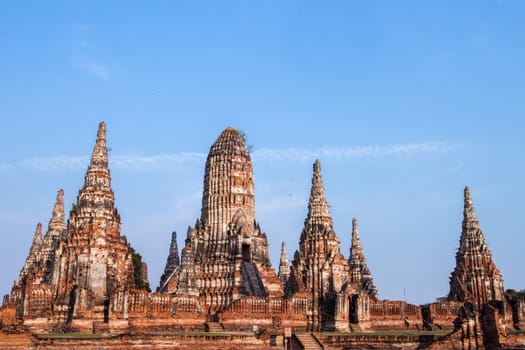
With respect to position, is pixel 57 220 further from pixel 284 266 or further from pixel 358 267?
pixel 358 267

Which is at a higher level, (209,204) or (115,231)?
Answer: (209,204)

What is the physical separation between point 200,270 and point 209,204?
260 inches

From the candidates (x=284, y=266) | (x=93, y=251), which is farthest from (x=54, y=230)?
(x=284, y=266)

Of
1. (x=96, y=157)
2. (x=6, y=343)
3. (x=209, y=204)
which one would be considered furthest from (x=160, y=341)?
(x=209, y=204)

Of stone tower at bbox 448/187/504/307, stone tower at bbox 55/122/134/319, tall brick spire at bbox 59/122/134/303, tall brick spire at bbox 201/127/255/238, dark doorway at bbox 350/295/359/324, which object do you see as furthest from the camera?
stone tower at bbox 448/187/504/307

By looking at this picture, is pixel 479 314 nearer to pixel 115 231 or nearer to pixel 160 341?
pixel 160 341

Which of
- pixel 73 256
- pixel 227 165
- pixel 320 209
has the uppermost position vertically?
pixel 227 165

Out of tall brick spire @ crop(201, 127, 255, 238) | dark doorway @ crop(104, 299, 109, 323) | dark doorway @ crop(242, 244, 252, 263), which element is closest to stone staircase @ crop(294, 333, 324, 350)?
dark doorway @ crop(104, 299, 109, 323)

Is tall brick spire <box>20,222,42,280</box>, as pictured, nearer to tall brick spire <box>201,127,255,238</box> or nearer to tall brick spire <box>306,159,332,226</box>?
tall brick spire <box>201,127,255,238</box>

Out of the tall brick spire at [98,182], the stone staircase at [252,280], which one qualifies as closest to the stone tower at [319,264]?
the stone staircase at [252,280]

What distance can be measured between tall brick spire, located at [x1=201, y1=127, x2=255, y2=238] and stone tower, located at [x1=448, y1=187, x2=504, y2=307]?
2225 centimetres

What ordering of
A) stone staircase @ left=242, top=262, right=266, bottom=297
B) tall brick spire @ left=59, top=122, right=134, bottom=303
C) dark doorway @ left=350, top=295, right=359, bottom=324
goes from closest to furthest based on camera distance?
tall brick spire @ left=59, top=122, right=134, bottom=303 → dark doorway @ left=350, top=295, right=359, bottom=324 → stone staircase @ left=242, top=262, right=266, bottom=297

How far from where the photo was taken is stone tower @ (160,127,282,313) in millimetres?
53656

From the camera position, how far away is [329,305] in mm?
50312
